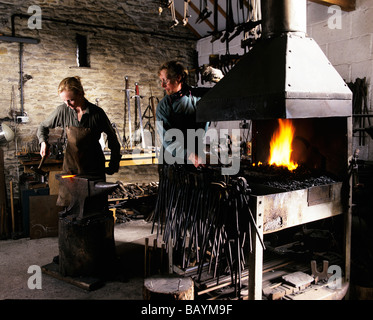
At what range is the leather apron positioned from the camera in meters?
3.62

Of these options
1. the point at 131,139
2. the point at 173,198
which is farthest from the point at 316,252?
the point at 131,139

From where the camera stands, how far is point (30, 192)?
16.2 feet

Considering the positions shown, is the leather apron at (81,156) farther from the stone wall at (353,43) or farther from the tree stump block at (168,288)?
the stone wall at (353,43)

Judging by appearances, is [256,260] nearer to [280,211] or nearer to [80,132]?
[280,211]

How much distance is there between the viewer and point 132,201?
6.36 metres

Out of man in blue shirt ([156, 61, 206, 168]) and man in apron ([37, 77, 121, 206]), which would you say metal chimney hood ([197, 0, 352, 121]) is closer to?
man in blue shirt ([156, 61, 206, 168])

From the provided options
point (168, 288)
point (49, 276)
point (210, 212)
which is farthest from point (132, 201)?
point (168, 288)

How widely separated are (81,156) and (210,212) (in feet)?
5.81

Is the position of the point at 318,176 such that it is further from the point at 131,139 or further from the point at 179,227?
the point at 131,139

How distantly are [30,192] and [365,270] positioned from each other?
4370mm

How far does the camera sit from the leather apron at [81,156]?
3.62m

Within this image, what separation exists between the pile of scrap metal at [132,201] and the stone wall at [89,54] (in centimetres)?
156

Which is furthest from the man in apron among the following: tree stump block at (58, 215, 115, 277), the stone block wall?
the stone block wall

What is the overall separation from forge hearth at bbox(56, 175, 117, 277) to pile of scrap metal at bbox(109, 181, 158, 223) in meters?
2.23
